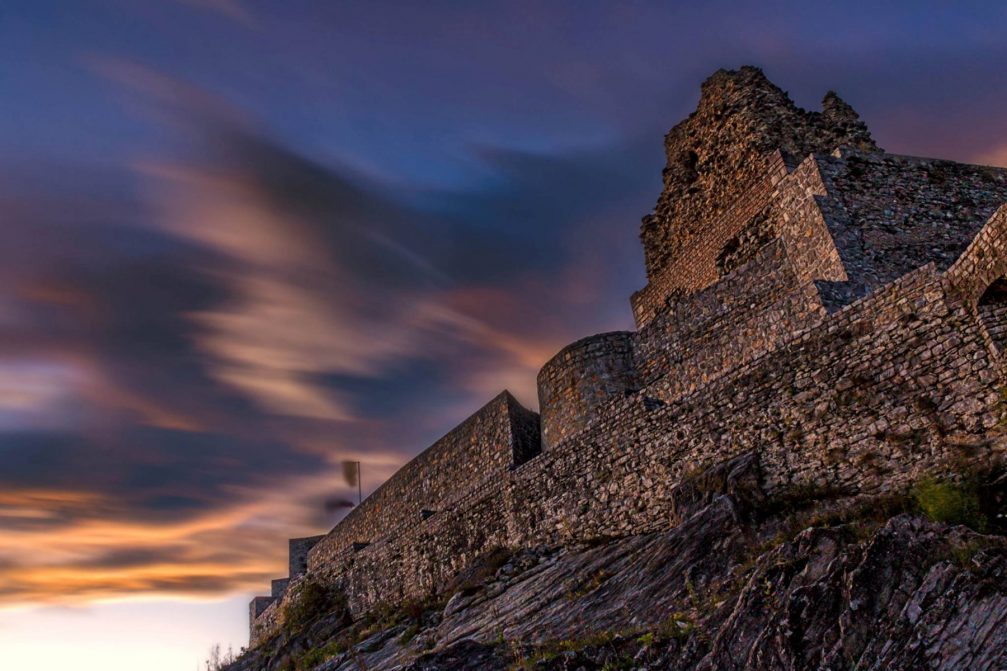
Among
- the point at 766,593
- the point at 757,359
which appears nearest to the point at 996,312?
the point at 757,359

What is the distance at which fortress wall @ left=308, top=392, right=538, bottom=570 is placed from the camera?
21875 mm

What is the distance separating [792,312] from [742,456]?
438cm

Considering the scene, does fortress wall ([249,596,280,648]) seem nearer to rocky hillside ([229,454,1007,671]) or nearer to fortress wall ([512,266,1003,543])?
rocky hillside ([229,454,1007,671])

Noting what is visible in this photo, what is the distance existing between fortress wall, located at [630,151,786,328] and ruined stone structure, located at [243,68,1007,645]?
0.28 feet

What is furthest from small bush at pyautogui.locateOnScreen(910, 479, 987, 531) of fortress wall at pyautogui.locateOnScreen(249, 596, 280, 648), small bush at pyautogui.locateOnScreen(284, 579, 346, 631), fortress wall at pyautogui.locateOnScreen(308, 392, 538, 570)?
fortress wall at pyautogui.locateOnScreen(249, 596, 280, 648)

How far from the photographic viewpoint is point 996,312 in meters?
8.91

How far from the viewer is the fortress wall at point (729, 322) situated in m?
14.7

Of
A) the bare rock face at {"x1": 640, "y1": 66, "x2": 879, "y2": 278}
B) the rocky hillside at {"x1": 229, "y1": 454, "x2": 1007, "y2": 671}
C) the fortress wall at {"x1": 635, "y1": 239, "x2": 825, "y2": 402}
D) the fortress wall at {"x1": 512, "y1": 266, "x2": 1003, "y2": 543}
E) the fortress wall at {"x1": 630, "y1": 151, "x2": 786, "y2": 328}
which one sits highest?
the bare rock face at {"x1": 640, "y1": 66, "x2": 879, "y2": 278}

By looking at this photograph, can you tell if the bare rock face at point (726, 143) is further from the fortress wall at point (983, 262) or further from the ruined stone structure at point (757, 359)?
the fortress wall at point (983, 262)

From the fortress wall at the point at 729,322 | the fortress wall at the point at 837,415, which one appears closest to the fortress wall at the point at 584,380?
the fortress wall at the point at 729,322

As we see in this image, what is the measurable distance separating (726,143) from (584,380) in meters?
9.61

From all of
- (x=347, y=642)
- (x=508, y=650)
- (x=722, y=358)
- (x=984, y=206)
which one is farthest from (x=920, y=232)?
(x=347, y=642)

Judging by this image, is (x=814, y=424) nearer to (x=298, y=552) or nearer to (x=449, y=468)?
(x=449, y=468)

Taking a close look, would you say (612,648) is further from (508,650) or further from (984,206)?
(984,206)
